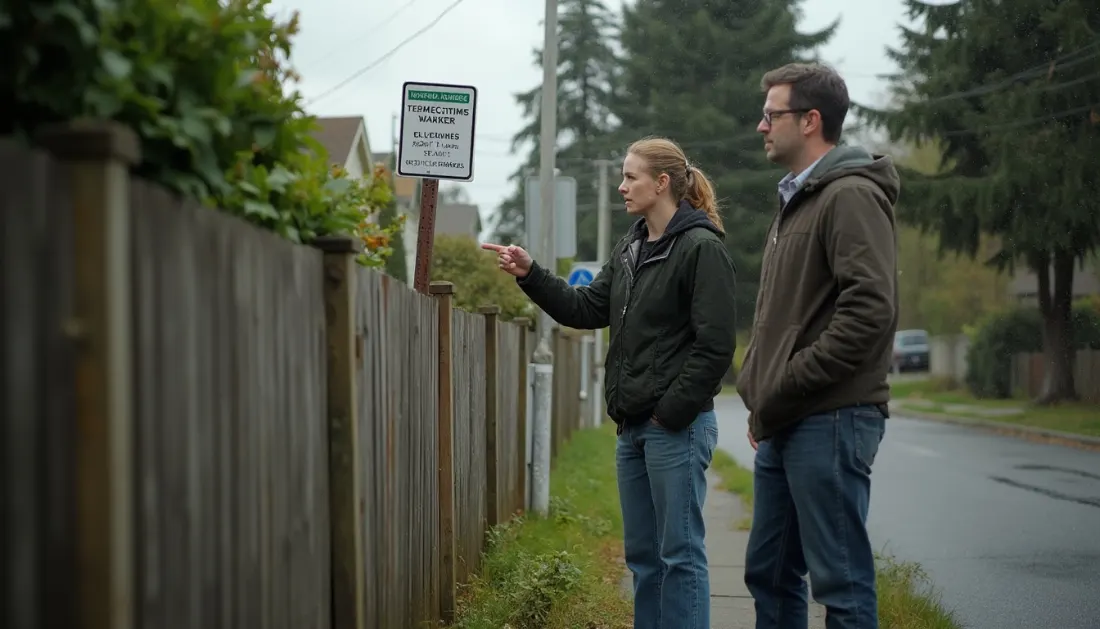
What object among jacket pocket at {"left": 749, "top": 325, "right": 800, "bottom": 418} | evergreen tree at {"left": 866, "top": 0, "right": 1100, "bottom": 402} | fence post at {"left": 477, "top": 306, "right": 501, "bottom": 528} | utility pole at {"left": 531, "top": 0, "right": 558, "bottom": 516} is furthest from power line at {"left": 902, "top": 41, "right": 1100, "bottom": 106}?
jacket pocket at {"left": 749, "top": 325, "right": 800, "bottom": 418}

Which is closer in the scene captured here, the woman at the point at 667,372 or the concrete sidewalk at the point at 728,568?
the woman at the point at 667,372

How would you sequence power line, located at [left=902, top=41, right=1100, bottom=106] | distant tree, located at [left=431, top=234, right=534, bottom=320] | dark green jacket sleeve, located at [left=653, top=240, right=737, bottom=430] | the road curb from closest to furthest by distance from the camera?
dark green jacket sleeve, located at [left=653, top=240, right=737, bottom=430]
the road curb
power line, located at [left=902, top=41, right=1100, bottom=106]
distant tree, located at [left=431, top=234, right=534, bottom=320]

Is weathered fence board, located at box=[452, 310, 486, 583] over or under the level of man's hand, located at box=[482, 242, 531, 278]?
under

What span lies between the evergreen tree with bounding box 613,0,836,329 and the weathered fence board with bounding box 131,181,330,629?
3593cm

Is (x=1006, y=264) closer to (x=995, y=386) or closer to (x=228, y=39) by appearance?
(x=995, y=386)

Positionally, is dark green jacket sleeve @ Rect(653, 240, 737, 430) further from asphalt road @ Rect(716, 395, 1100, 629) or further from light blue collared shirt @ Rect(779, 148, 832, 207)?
asphalt road @ Rect(716, 395, 1100, 629)

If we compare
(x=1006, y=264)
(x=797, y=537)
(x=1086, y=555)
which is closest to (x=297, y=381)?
(x=797, y=537)

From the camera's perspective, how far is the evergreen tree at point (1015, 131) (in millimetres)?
24766

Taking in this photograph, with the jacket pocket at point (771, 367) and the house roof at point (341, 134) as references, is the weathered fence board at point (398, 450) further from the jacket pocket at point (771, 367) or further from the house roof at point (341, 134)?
the house roof at point (341, 134)

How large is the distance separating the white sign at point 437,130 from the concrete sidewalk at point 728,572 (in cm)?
243

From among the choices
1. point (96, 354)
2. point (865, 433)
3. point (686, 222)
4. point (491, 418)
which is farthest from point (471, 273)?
point (96, 354)

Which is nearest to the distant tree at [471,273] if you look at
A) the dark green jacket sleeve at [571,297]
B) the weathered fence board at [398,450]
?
the weathered fence board at [398,450]

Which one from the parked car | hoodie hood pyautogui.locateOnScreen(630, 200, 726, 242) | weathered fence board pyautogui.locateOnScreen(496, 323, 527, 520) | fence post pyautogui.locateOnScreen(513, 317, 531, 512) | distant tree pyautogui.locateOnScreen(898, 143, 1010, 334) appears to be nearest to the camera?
hoodie hood pyautogui.locateOnScreen(630, 200, 726, 242)

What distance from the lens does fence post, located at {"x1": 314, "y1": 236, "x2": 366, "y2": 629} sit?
146 inches
